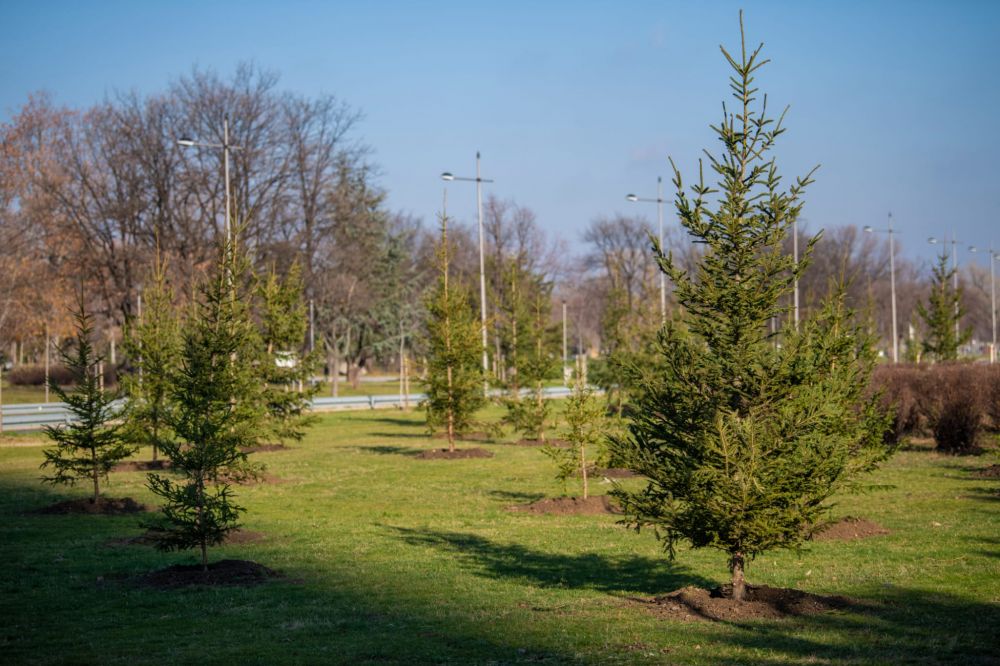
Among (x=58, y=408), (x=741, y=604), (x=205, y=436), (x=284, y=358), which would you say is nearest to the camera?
(x=741, y=604)

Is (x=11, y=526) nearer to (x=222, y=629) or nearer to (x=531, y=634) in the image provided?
(x=222, y=629)

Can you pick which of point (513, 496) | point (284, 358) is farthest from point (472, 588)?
point (284, 358)

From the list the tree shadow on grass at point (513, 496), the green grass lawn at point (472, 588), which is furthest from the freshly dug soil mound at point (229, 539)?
the tree shadow on grass at point (513, 496)

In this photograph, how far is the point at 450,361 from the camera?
28531mm

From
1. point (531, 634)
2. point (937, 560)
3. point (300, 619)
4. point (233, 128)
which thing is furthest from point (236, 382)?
point (233, 128)

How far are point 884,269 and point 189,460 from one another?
3861 inches

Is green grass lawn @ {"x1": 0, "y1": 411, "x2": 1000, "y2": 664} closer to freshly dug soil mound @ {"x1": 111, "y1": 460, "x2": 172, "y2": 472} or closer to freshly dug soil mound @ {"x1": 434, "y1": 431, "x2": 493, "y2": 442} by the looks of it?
freshly dug soil mound @ {"x1": 111, "y1": 460, "x2": 172, "y2": 472}

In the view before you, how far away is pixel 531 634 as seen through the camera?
9.08 metres

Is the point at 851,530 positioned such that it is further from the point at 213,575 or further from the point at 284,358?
the point at 284,358

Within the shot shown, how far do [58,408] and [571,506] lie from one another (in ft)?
98.0

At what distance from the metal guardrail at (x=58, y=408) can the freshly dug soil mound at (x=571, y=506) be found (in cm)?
1150

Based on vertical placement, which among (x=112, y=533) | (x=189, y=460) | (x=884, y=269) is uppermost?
(x=884, y=269)

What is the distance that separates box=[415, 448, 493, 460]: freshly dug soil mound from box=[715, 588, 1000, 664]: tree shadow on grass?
17.6 metres

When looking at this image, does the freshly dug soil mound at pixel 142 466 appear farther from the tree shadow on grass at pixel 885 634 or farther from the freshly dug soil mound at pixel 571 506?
the tree shadow on grass at pixel 885 634
